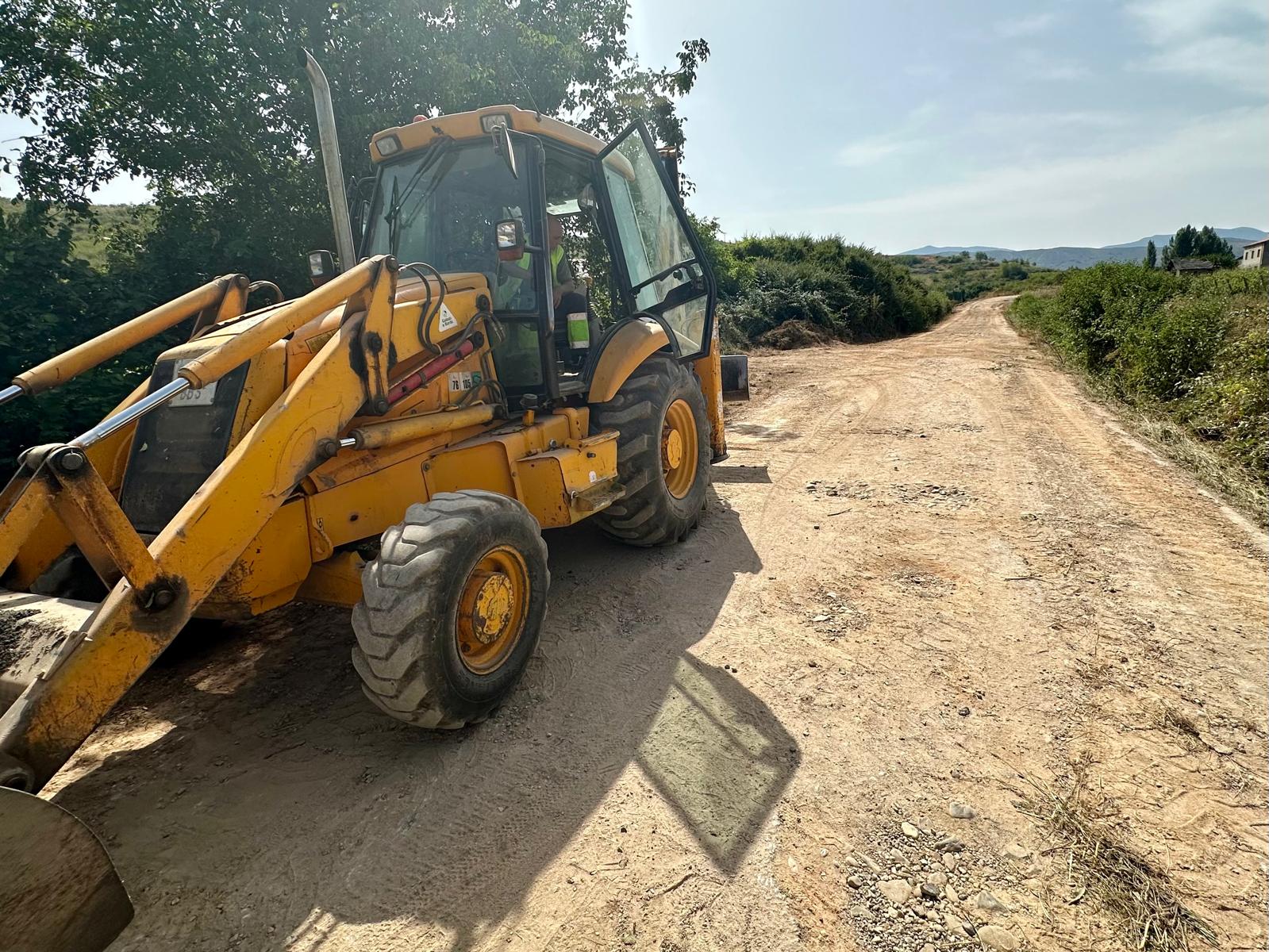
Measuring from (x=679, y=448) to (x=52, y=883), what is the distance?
3943 mm

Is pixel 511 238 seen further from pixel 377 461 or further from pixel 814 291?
pixel 814 291

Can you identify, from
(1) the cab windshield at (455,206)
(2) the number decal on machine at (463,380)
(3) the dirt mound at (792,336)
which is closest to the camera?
(2) the number decal on machine at (463,380)

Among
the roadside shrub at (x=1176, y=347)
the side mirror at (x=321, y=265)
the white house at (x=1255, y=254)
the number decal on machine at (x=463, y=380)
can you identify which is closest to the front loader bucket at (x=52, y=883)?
the number decal on machine at (x=463, y=380)

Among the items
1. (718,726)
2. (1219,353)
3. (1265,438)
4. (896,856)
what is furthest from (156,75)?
(1219,353)

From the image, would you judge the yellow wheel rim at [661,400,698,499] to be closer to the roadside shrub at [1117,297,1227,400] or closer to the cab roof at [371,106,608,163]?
the cab roof at [371,106,608,163]

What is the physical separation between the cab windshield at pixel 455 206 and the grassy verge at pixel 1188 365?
215 inches

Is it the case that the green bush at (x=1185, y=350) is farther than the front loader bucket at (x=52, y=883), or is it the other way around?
the green bush at (x=1185, y=350)

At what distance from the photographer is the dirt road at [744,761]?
2074 millimetres

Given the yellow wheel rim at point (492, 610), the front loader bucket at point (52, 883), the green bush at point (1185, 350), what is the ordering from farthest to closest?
the green bush at point (1185, 350) < the yellow wheel rim at point (492, 610) < the front loader bucket at point (52, 883)

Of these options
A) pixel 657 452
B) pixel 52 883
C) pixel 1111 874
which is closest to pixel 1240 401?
pixel 657 452

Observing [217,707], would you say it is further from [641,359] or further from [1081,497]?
[1081,497]

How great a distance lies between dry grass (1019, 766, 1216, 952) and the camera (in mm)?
1971

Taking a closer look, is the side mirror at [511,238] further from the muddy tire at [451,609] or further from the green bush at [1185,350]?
the green bush at [1185,350]

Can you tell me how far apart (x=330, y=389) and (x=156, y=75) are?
265 inches
